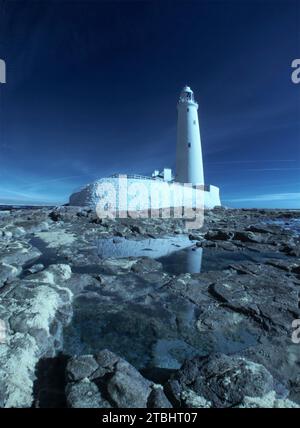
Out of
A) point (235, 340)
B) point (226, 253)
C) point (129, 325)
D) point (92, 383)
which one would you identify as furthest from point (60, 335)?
point (226, 253)

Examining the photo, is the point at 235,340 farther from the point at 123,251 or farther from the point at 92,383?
the point at 123,251

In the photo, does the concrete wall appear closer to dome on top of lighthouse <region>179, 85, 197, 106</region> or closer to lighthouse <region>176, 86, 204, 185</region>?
lighthouse <region>176, 86, 204, 185</region>

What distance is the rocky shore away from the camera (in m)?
3.50

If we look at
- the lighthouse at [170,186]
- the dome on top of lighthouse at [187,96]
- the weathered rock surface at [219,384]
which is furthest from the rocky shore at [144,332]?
the dome on top of lighthouse at [187,96]

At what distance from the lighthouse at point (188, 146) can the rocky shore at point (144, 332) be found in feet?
82.5

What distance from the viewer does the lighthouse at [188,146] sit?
35875 millimetres

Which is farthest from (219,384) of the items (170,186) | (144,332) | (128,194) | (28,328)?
(170,186)

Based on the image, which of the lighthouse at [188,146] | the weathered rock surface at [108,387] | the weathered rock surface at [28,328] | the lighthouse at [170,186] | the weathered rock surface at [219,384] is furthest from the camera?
the lighthouse at [188,146]

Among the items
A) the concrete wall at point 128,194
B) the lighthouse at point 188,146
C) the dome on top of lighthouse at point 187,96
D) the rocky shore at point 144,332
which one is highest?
the dome on top of lighthouse at point 187,96

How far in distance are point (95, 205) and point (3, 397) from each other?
70.8 ft

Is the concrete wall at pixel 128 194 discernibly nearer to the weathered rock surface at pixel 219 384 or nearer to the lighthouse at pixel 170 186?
the lighthouse at pixel 170 186

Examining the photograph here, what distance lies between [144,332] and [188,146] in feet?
112

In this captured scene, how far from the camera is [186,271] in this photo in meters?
9.95

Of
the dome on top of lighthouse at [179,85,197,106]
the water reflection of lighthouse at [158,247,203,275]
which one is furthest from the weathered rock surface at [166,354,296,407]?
the dome on top of lighthouse at [179,85,197,106]
